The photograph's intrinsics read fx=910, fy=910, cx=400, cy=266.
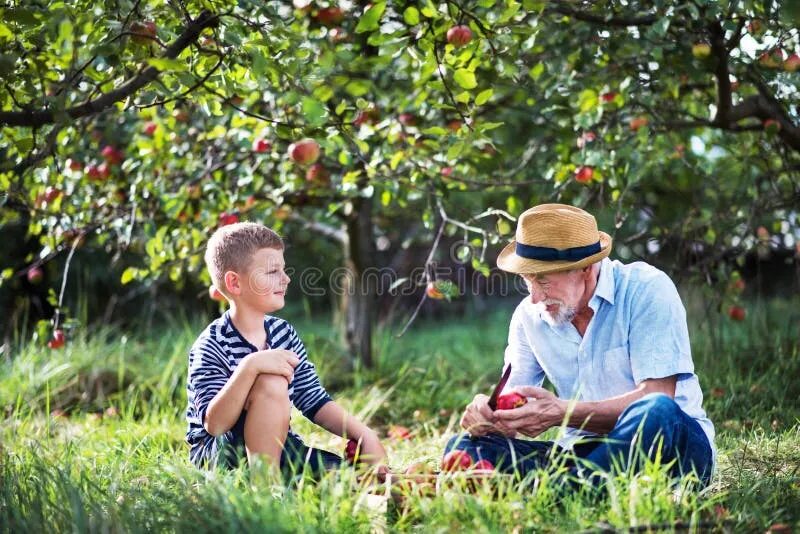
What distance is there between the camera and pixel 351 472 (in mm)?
2486

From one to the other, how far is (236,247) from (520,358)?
0.98 m

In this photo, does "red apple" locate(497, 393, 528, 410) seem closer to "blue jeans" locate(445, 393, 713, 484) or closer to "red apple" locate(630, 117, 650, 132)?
"blue jeans" locate(445, 393, 713, 484)

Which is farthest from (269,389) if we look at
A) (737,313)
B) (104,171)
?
(737,313)

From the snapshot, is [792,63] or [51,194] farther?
[51,194]

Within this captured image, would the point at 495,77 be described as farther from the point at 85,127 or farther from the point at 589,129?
the point at 85,127

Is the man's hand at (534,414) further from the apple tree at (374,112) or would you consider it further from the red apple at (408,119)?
the red apple at (408,119)

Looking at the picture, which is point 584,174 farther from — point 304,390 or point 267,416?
point 267,416

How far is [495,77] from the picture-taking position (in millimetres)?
4281

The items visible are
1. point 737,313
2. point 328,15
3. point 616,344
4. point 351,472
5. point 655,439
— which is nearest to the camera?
point 655,439

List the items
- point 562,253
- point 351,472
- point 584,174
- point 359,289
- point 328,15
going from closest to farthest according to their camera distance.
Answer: point 351,472 < point 562,253 < point 328,15 < point 584,174 < point 359,289

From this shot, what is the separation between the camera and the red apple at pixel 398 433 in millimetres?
3834

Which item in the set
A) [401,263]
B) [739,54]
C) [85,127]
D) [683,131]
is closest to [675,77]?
[739,54]

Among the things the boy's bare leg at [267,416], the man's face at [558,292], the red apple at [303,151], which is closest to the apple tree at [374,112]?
the red apple at [303,151]

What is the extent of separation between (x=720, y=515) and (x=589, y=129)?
2.21 m
